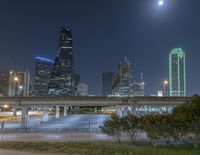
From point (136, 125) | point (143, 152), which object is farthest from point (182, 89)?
point (143, 152)

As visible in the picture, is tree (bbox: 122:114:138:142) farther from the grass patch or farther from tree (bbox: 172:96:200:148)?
the grass patch

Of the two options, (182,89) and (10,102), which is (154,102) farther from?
(182,89)

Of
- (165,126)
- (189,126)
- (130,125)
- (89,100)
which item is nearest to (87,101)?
(89,100)

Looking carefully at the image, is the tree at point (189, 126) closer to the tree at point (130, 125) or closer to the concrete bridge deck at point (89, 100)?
the tree at point (130, 125)

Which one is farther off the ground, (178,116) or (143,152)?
(178,116)

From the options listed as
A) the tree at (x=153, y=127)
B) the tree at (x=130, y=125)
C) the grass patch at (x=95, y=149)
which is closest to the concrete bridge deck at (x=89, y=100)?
the tree at (x=130, y=125)

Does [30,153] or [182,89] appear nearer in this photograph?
[30,153]

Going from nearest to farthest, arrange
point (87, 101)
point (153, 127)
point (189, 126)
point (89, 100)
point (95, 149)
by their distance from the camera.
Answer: point (95, 149) → point (189, 126) → point (153, 127) → point (89, 100) → point (87, 101)

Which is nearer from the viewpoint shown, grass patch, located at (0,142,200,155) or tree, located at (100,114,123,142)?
grass patch, located at (0,142,200,155)

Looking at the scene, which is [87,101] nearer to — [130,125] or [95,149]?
[130,125]

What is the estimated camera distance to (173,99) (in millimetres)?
103875

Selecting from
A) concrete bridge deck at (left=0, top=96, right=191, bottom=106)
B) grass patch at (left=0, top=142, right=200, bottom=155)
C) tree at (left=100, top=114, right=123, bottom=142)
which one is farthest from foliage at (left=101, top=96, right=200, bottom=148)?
concrete bridge deck at (left=0, top=96, right=191, bottom=106)

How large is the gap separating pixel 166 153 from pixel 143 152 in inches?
106

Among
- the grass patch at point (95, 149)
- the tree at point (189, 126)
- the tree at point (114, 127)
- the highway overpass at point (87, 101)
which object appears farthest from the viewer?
the highway overpass at point (87, 101)
